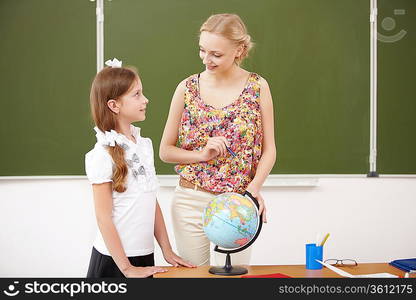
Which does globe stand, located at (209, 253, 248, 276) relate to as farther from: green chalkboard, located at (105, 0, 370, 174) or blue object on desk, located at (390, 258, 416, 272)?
green chalkboard, located at (105, 0, 370, 174)

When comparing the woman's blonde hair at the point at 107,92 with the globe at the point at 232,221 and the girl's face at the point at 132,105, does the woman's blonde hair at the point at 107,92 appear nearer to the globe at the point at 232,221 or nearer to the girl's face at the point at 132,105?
the girl's face at the point at 132,105

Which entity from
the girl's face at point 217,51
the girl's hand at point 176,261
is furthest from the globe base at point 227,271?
the girl's face at point 217,51

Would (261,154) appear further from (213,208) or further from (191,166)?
(213,208)

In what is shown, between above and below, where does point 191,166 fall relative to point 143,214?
above

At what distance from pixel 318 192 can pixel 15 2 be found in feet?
8.75

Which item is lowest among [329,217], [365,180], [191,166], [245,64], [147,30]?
[329,217]

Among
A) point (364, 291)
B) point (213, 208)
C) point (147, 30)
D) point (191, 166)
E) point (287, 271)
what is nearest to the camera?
point (364, 291)

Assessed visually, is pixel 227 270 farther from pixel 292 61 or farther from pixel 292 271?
pixel 292 61

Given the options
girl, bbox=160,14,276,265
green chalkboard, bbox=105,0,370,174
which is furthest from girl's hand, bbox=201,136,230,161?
green chalkboard, bbox=105,0,370,174

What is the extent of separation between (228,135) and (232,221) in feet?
1.47

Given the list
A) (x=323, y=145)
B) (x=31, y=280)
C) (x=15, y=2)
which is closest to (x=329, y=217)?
(x=323, y=145)

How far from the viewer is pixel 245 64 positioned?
3.81m

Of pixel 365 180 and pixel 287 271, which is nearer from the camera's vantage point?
pixel 287 271

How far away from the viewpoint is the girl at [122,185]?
192cm
